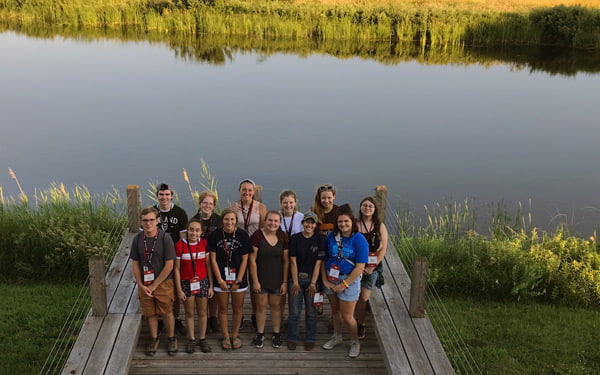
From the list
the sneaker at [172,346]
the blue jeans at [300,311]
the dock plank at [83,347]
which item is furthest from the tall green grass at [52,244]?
the blue jeans at [300,311]

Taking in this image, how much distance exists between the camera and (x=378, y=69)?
22906mm

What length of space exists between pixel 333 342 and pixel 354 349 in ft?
0.77

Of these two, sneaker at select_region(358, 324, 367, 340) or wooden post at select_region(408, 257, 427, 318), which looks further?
sneaker at select_region(358, 324, 367, 340)

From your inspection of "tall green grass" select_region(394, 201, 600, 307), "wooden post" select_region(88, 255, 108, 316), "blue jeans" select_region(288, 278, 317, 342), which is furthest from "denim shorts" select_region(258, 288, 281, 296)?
"tall green grass" select_region(394, 201, 600, 307)

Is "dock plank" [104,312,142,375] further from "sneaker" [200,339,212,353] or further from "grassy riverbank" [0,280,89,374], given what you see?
"grassy riverbank" [0,280,89,374]

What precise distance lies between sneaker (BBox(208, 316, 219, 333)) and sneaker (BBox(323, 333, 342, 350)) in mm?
1144

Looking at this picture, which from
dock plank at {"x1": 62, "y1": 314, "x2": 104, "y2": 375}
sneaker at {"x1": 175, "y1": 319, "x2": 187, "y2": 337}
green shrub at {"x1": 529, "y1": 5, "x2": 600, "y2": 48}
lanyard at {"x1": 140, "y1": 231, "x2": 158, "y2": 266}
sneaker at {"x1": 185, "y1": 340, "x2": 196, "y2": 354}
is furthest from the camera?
green shrub at {"x1": 529, "y1": 5, "x2": 600, "y2": 48}

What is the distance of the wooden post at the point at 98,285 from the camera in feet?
19.2

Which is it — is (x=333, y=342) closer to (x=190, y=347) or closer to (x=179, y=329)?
(x=190, y=347)

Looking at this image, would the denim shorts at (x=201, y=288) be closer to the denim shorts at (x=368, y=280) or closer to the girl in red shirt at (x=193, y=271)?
the girl in red shirt at (x=193, y=271)

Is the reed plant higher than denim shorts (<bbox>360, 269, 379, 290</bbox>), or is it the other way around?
denim shorts (<bbox>360, 269, 379, 290</bbox>)

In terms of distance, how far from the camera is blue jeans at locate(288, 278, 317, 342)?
19.2ft

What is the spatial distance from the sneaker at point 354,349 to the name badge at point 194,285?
166 cm

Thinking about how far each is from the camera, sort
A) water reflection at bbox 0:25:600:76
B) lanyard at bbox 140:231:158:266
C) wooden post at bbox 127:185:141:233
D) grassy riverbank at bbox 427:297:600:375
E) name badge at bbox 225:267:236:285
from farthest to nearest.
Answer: water reflection at bbox 0:25:600:76 < wooden post at bbox 127:185:141:233 < grassy riverbank at bbox 427:297:600:375 < name badge at bbox 225:267:236:285 < lanyard at bbox 140:231:158:266
